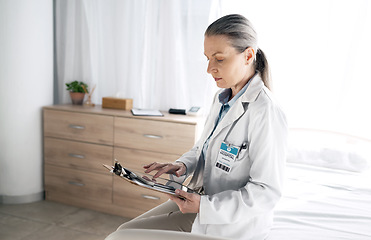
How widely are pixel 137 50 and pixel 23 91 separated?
3.46 feet

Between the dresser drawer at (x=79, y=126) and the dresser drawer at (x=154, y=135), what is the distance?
3.8 inches

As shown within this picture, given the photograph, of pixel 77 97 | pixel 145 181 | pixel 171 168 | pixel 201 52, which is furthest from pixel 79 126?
pixel 145 181

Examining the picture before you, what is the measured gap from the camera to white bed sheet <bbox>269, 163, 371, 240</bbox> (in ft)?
4.88

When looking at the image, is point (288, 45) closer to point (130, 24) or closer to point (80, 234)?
point (130, 24)

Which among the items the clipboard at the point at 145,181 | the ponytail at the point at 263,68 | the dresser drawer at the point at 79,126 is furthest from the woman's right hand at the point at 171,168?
the dresser drawer at the point at 79,126

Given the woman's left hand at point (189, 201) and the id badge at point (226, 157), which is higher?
the id badge at point (226, 157)

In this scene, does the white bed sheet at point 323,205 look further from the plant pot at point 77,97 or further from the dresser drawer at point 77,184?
the plant pot at point 77,97

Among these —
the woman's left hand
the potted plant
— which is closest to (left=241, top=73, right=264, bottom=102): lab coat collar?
the woman's left hand

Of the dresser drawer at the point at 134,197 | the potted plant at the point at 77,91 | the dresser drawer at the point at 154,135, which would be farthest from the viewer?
the potted plant at the point at 77,91

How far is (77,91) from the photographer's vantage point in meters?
3.22

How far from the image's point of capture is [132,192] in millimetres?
2840

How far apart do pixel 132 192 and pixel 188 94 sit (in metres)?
0.98

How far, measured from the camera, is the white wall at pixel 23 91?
284cm

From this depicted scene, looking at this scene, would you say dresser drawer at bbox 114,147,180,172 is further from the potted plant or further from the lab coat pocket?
the lab coat pocket
